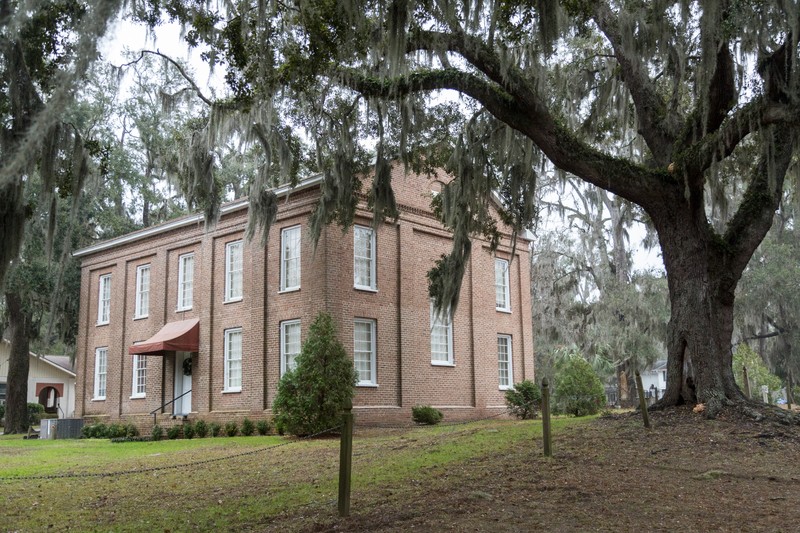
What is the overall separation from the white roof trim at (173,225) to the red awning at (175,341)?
3289mm

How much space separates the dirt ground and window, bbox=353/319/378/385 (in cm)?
947

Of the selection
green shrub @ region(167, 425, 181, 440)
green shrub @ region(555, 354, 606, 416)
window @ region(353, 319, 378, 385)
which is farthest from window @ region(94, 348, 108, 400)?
green shrub @ region(555, 354, 606, 416)

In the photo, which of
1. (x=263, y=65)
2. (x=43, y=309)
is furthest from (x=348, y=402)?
(x=43, y=309)

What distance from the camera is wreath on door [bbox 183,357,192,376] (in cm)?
2505

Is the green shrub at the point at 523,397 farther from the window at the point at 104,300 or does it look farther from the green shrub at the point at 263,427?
the window at the point at 104,300

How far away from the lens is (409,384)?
22312 millimetres

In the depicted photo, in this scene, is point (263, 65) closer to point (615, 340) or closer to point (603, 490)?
point (603, 490)

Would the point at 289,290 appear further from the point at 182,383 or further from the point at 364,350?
the point at 182,383

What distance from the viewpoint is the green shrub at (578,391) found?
22.0 meters

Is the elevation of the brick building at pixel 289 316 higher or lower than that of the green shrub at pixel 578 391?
higher

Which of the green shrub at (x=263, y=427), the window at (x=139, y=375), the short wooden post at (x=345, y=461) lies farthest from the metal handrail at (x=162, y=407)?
the short wooden post at (x=345, y=461)

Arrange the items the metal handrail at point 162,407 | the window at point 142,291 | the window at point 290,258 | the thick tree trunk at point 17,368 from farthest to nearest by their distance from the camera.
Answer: the thick tree trunk at point 17,368
the window at point 142,291
the metal handrail at point 162,407
the window at point 290,258

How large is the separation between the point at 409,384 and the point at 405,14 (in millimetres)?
13546

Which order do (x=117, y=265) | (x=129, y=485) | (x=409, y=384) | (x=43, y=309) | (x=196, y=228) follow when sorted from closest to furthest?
(x=129, y=485) → (x=409, y=384) → (x=196, y=228) → (x=117, y=265) → (x=43, y=309)
